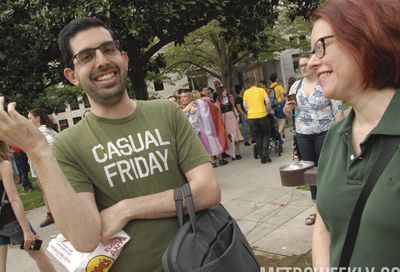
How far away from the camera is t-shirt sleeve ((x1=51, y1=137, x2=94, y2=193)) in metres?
1.90

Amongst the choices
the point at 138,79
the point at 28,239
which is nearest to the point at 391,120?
the point at 28,239

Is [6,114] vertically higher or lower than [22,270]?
higher

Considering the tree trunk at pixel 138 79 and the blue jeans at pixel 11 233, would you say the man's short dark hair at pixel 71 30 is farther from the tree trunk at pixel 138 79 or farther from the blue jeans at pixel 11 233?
the tree trunk at pixel 138 79

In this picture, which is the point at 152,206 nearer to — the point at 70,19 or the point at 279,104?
the point at 70,19

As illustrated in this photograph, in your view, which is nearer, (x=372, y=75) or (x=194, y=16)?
(x=372, y=75)

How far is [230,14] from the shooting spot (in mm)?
10094

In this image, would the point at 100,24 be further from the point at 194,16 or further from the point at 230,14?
the point at 230,14

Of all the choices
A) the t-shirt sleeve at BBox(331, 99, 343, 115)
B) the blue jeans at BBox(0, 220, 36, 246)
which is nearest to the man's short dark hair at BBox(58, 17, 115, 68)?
the blue jeans at BBox(0, 220, 36, 246)

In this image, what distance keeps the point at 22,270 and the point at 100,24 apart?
4505mm

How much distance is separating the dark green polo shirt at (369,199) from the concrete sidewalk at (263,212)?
2830mm

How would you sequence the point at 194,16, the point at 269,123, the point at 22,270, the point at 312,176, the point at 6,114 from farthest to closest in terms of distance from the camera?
the point at 269,123, the point at 194,16, the point at 22,270, the point at 312,176, the point at 6,114

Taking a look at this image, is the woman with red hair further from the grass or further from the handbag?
the grass

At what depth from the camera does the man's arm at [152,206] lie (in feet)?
6.14

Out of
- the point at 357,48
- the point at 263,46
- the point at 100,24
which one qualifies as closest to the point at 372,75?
the point at 357,48
